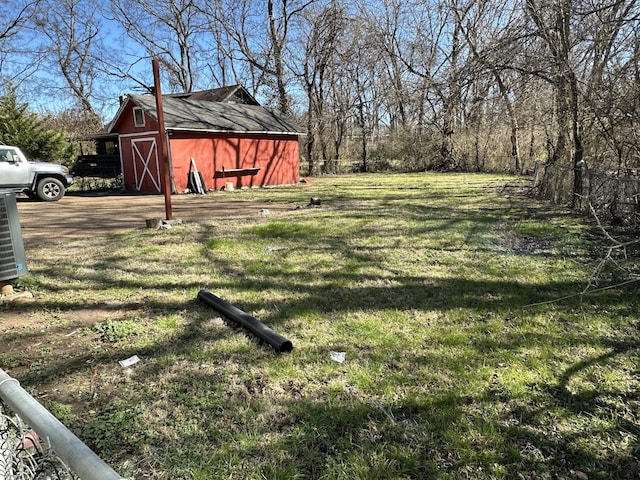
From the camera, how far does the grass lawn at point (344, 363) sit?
7.06ft

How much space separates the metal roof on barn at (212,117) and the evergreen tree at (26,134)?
2515mm

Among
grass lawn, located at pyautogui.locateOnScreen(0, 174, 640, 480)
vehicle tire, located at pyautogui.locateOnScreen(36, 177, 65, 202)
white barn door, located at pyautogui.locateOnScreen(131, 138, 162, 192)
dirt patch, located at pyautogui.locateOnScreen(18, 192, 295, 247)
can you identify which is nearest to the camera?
grass lawn, located at pyautogui.locateOnScreen(0, 174, 640, 480)

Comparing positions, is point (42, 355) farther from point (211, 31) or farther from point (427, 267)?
point (211, 31)

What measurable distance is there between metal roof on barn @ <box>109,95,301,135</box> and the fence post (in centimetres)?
1482

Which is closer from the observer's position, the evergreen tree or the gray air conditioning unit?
the gray air conditioning unit

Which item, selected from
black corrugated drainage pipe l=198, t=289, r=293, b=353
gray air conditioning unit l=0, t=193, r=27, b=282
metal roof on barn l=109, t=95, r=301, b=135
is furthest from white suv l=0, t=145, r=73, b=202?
black corrugated drainage pipe l=198, t=289, r=293, b=353

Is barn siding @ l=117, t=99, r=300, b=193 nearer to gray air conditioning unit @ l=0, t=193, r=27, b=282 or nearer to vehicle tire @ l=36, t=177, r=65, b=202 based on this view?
vehicle tire @ l=36, t=177, r=65, b=202

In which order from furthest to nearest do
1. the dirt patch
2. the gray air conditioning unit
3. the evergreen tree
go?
1. the evergreen tree
2. the dirt patch
3. the gray air conditioning unit

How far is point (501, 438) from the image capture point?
2248 mm

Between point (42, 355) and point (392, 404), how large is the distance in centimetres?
271

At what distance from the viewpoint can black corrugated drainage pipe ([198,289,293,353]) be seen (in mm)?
3223

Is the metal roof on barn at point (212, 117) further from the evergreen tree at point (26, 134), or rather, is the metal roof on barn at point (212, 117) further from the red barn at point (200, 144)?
the evergreen tree at point (26, 134)

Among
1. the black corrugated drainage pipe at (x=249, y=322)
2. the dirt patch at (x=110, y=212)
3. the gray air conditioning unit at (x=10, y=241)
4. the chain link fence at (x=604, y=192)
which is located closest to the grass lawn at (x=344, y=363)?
the black corrugated drainage pipe at (x=249, y=322)

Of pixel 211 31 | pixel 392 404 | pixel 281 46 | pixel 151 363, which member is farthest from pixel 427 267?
pixel 211 31
